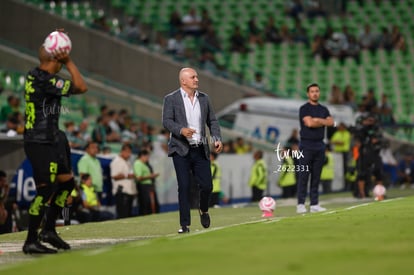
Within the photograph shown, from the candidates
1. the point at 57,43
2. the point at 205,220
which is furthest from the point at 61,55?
the point at 205,220

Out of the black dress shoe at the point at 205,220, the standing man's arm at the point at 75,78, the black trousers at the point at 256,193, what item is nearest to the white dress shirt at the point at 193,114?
the black dress shoe at the point at 205,220

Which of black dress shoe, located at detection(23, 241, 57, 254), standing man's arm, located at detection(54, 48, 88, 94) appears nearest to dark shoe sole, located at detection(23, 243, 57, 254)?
black dress shoe, located at detection(23, 241, 57, 254)

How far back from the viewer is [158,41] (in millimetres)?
37062

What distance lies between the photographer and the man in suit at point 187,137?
14.1 metres

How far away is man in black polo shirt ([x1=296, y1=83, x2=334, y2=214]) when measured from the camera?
18.8 m

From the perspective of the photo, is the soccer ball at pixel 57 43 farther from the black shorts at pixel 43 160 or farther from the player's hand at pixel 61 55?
the black shorts at pixel 43 160

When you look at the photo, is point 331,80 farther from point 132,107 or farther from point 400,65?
point 132,107

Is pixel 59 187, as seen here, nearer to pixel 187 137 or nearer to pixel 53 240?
pixel 53 240

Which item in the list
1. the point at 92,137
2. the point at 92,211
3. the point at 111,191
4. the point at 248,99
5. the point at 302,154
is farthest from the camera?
the point at 248,99

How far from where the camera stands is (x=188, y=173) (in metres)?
14.2

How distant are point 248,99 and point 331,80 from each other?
5829 mm

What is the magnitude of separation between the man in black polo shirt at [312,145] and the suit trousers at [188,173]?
15.6 feet

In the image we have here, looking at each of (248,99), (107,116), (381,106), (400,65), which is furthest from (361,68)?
(107,116)

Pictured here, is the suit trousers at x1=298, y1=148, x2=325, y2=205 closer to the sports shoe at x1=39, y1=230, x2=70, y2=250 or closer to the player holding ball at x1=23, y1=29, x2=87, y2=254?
the sports shoe at x1=39, y1=230, x2=70, y2=250
